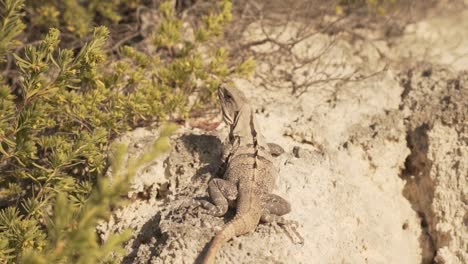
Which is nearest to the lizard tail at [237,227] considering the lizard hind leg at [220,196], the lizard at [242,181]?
the lizard at [242,181]

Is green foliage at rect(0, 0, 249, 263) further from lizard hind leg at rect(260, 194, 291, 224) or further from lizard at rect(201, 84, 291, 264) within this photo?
lizard hind leg at rect(260, 194, 291, 224)

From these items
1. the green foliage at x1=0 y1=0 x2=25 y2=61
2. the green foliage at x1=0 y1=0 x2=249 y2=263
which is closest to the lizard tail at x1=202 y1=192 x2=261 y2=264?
the green foliage at x1=0 y1=0 x2=249 y2=263

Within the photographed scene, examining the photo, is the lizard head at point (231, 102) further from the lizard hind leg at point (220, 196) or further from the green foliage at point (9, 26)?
the green foliage at point (9, 26)

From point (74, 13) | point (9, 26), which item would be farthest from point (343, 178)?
point (74, 13)

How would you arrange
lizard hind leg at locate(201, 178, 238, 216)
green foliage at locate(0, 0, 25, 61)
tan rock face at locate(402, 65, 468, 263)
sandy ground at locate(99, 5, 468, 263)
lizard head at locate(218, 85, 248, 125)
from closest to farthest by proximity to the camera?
green foliage at locate(0, 0, 25, 61)
sandy ground at locate(99, 5, 468, 263)
lizard hind leg at locate(201, 178, 238, 216)
tan rock face at locate(402, 65, 468, 263)
lizard head at locate(218, 85, 248, 125)

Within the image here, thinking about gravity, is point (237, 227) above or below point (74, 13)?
below

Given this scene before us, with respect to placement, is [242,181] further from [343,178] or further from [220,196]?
[343,178]

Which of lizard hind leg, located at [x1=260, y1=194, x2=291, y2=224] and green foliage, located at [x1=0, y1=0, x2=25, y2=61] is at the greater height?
green foliage, located at [x1=0, y1=0, x2=25, y2=61]

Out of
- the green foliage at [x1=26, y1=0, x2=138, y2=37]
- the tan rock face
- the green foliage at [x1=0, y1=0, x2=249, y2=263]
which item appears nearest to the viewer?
the green foliage at [x1=0, y1=0, x2=249, y2=263]
